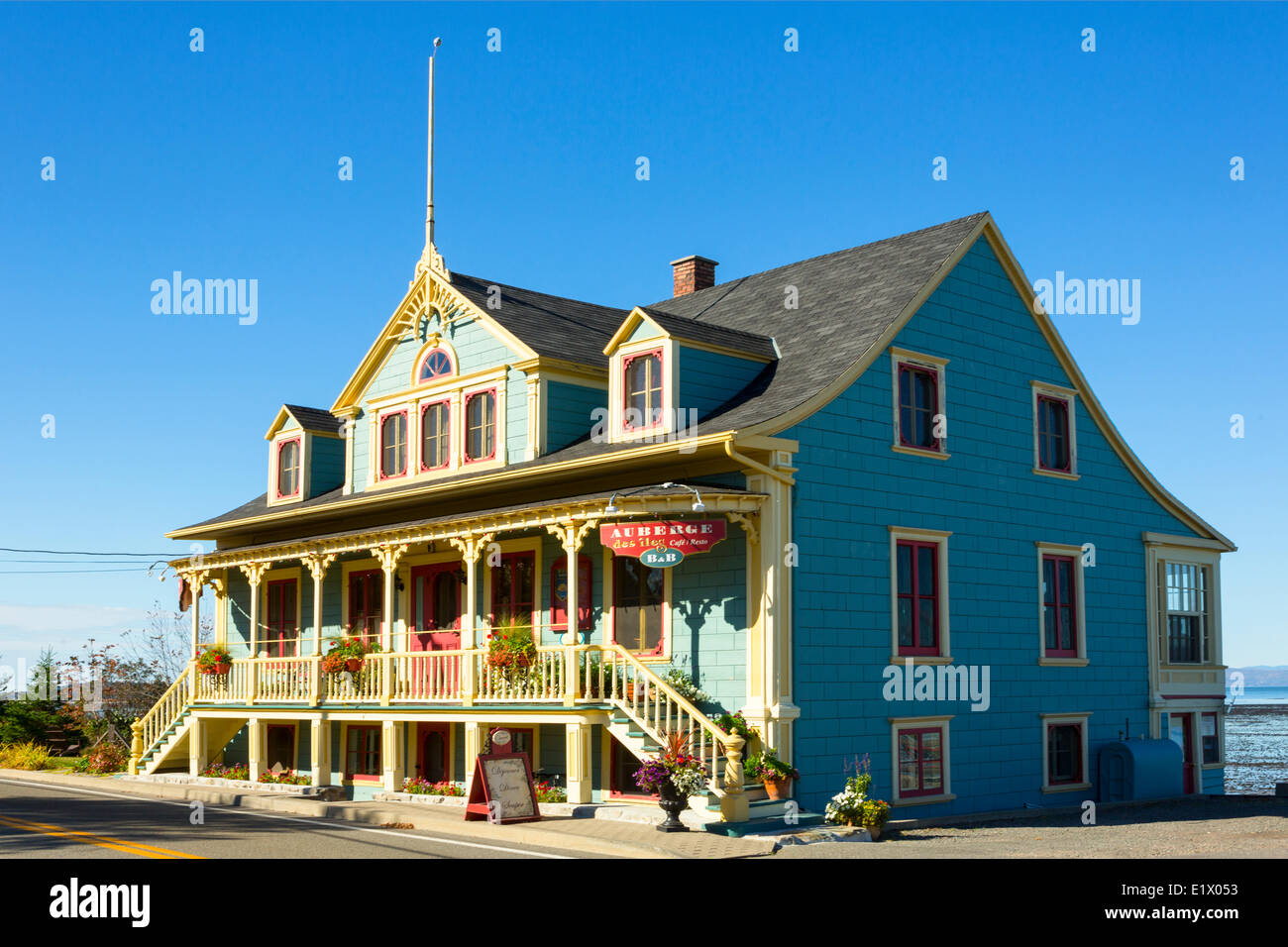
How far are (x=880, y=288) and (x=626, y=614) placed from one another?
7156 millimetres

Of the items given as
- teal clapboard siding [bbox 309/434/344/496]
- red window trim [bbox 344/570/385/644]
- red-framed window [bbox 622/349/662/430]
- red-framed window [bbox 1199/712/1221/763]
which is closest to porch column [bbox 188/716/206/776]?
red window trim [bbox 344/570/385/644]

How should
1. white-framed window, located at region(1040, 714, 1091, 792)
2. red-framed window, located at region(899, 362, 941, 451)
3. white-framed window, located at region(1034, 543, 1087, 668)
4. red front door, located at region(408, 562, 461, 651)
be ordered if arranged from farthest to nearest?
1. red front door, located at region(408, 562, 461, 651)
2. white-framed window, located at region(1034, 543, 1087, 668)
3. white-framed window, located at region(1040, 714, 1091, 792)
4. red-framed window, located at region(899, 362, 941, 451)

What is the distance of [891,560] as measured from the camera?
2170 cm

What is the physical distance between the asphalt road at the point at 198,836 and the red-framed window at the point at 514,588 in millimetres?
4931

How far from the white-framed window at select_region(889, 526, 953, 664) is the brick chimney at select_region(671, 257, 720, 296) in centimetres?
1027

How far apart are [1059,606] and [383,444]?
13.5 meters

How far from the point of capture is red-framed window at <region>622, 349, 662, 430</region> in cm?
2208

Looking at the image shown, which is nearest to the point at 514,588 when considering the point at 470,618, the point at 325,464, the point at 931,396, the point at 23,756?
the point at 470,618

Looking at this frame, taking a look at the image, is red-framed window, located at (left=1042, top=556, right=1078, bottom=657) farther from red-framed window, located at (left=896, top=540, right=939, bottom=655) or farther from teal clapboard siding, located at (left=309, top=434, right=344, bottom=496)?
teal clapboard siding, located at (left=309, top=434, right=344, bottom=496)

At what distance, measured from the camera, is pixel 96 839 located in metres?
16.9

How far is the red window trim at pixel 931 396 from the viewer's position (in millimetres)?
22453

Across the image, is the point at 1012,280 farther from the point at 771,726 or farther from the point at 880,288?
the point at 771,726

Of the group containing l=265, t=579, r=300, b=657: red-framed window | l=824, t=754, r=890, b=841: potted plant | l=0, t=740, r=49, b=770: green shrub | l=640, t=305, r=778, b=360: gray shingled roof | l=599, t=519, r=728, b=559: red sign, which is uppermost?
l=640, t=305, r=778, b=360: gray shingled roof
